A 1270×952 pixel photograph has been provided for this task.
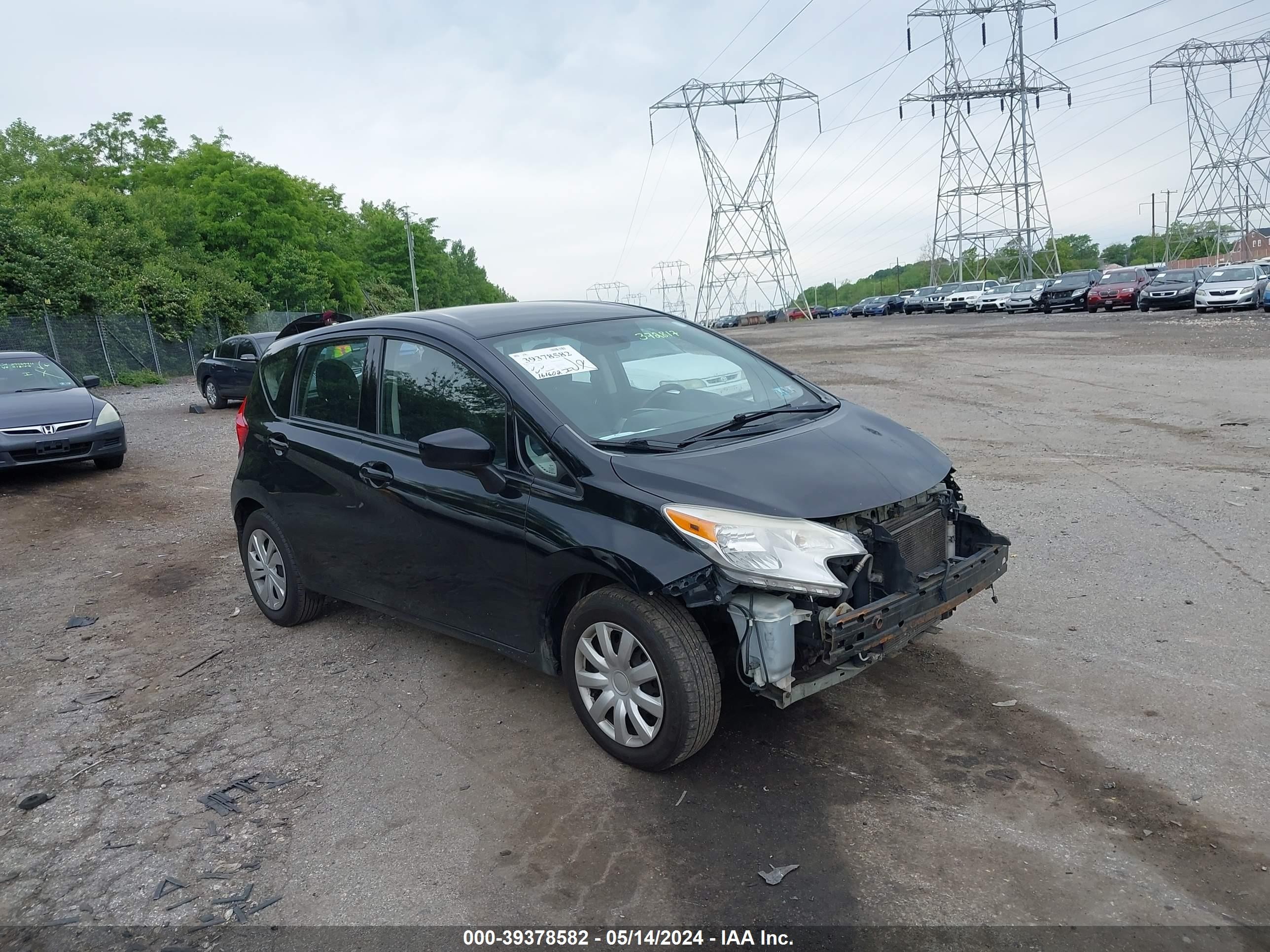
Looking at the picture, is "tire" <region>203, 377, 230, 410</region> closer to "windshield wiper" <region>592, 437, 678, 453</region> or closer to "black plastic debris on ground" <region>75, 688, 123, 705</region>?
"black plastic debris on ground" <region>75, 688, 123, 705</region>

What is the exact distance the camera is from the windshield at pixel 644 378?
4219 millimetres

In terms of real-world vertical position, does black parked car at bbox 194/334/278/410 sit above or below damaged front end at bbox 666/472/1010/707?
above

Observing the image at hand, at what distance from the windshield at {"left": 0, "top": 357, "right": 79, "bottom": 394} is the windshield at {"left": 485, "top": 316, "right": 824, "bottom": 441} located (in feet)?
33.4

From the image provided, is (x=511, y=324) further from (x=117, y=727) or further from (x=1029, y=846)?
(x=1029, y=846)

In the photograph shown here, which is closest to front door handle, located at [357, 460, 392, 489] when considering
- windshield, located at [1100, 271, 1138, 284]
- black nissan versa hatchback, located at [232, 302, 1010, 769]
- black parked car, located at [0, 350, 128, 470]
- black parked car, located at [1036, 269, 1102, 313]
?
black nissan versa hatchback, located at [232, 302, 1010, 769]

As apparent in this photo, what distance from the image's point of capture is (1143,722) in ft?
13.0

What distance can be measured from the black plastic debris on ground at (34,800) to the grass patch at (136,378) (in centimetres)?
2957

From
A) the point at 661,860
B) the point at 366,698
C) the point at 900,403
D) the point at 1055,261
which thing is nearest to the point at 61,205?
the point at 900,403

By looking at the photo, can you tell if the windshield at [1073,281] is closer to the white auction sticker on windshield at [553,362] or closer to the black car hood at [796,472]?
the black car hood at [796,472]

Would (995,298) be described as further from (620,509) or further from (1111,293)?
(620,509)

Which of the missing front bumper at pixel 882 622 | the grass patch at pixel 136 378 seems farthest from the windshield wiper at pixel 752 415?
the grass patch at pixel 136 378

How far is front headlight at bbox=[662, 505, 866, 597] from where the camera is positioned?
3.42 m

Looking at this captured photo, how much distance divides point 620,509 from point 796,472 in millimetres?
720

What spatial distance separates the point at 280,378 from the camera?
5711 mm
